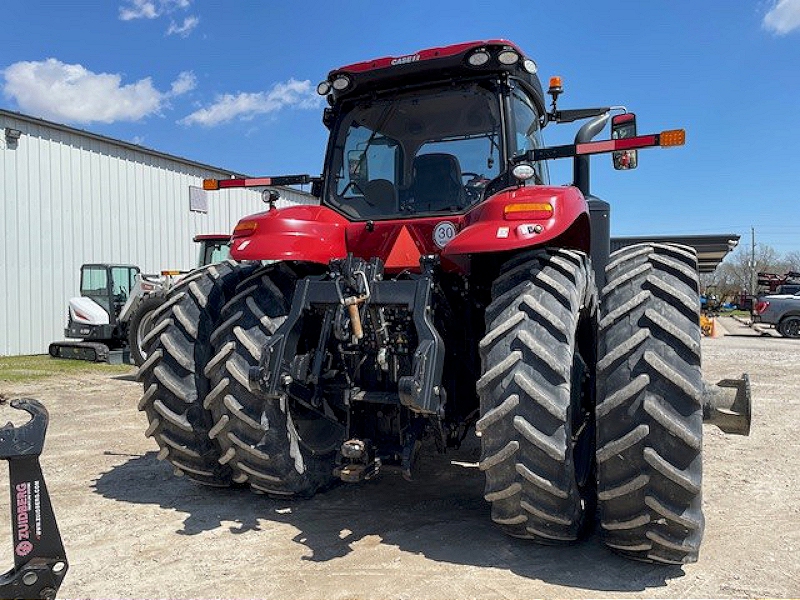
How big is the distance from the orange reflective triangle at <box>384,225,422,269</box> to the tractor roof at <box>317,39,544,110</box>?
3.34 ft

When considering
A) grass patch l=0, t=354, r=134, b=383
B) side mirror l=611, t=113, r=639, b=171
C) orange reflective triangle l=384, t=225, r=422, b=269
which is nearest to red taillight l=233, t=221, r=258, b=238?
orange reflective triangle l=384, t=225, r=422, b=269

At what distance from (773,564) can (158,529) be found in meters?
3.20

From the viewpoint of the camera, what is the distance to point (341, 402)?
3557 millimetres

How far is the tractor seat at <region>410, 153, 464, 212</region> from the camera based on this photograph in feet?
12.8

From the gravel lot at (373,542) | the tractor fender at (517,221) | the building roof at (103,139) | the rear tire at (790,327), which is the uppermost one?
the building roof at (103,139)

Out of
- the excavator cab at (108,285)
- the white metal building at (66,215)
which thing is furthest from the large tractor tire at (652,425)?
the white metal building at (66,215)

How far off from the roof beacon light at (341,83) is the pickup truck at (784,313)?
2151 centimetres

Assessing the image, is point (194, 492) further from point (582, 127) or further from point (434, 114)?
point (582, 127)

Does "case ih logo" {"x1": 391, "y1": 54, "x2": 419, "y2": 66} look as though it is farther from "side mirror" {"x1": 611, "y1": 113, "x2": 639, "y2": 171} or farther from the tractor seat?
"side mirror" {"x1": 611, "y1": 113, "x2": 639, "y2": 171}

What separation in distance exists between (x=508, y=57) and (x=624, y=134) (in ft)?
2.63

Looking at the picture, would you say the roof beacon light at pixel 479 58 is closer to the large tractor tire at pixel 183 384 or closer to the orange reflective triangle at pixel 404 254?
the orange reflective triangle at pixel 404 254

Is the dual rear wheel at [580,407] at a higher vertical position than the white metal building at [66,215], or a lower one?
lower

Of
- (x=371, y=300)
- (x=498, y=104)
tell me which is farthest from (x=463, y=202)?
(x=371, y=300)

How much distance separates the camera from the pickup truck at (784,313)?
69.2 ft
